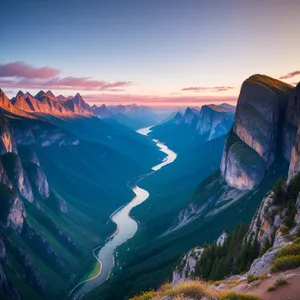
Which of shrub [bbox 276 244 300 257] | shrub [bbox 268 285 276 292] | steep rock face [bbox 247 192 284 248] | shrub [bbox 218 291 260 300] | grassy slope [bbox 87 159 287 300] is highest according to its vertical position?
shrub [bbox 218 291 260 300]

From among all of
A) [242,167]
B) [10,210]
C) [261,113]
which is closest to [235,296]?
[242,167]

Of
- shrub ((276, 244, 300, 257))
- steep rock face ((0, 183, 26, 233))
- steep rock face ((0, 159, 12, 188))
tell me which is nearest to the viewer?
shrub ((276, 244, 300, 257))

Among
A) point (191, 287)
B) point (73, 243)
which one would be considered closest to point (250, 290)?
point (191, 287)

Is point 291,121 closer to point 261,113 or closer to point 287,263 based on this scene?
point 261,113

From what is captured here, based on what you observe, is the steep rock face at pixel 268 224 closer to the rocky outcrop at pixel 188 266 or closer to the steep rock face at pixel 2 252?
the rocky outcrop at pixel 188 266

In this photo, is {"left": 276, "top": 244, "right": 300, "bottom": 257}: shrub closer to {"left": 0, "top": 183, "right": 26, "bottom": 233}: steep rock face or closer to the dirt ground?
the dirt ground

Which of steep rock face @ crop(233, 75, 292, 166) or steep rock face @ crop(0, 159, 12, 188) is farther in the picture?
steep rock face @ crop(0, 159, 12, 188)

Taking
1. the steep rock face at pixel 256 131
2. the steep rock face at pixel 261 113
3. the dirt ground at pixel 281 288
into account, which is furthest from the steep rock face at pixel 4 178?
the dirt ground at pixel 281 288

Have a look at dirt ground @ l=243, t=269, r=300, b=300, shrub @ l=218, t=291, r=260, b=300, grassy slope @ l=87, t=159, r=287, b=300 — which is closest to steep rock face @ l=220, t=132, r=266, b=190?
grassy slope @ l=87, t=159, r=287, b=300
